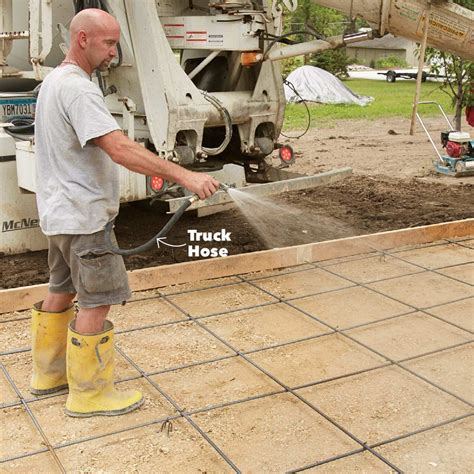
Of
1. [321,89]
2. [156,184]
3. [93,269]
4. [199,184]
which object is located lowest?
[321,89]

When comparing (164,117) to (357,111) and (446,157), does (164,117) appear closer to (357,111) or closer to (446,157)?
(446,157)

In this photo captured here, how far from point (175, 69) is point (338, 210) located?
2.74m

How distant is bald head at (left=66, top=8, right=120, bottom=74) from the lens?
2950 mm

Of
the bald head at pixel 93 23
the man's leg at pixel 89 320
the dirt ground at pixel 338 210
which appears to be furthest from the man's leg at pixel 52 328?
the dirt ground at pixel 338 210

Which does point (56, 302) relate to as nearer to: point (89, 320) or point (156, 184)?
point (89, 320)

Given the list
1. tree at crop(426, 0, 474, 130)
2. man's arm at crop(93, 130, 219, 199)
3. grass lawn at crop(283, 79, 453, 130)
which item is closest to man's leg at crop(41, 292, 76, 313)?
man's arm at crop(93, 130, 219, 199)

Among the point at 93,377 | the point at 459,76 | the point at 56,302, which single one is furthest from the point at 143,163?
the point at 459,76

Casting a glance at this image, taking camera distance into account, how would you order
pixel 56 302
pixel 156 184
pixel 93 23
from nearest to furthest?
pixel 93 23
pixel 56 302
pixel 156 184

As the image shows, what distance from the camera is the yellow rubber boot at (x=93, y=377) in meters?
3.24

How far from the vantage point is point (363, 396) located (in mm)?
3537

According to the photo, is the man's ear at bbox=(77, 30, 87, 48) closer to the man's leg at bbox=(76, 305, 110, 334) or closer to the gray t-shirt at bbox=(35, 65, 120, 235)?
the gray t-shirt at bbox=(35, 65, 120, 235)

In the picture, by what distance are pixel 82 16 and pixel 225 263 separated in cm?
255

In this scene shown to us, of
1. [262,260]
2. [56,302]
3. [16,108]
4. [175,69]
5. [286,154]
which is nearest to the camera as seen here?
[56,302]

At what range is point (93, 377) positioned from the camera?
328 centimetres
